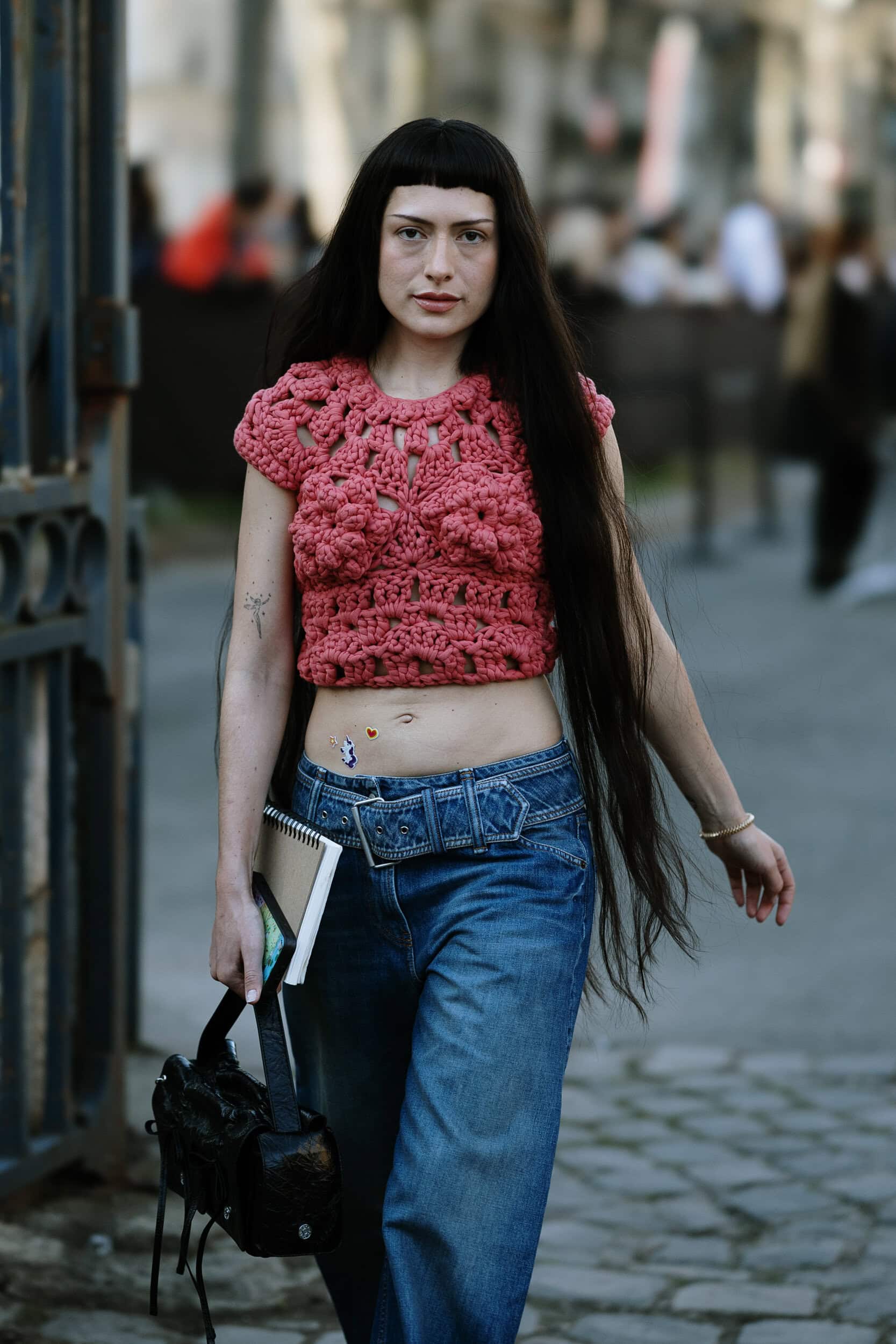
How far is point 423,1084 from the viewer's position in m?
2.65

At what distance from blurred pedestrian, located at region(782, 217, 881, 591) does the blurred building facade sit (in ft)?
11.9

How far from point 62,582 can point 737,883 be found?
1.52 metres

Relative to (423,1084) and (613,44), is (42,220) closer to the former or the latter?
(423,1084)

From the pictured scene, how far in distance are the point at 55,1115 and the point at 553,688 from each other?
1.67 metres

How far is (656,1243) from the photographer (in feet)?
13.3

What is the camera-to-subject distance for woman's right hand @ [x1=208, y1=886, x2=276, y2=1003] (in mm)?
2730

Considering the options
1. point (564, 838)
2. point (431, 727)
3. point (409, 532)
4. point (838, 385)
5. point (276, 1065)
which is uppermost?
point (409, 532)

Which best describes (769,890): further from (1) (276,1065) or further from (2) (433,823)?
(1) (276,1065)

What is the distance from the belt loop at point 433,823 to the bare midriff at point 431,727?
0.15ft

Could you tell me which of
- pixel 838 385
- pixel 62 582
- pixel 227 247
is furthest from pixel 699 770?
pixel 227 247

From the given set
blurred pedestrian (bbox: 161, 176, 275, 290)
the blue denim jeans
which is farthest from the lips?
Result: blurred pedestrian (bbox: 161, 176, 275, 290)

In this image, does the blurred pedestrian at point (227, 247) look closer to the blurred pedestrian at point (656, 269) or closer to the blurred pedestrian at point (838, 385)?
the blurred pedestrian at point (656, 269)

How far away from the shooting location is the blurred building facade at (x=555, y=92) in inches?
808

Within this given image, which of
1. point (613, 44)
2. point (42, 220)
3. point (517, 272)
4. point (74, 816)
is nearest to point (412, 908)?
point (517, 272)
